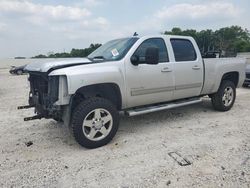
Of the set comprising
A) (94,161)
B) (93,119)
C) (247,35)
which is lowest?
(94,161)

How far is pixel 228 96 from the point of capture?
6746 mm

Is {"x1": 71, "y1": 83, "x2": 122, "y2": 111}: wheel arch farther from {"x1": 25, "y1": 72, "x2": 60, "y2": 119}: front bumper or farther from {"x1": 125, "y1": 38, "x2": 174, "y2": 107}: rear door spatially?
{"x1": 25, "y1": 72, "x2": 60, "y2": 119}: front bumper

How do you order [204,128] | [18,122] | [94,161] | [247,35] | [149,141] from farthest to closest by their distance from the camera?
[247,35], [18,122], [204,128], [149,141], [94,161]

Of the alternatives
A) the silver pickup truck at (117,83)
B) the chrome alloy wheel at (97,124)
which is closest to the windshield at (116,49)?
the silver pickup truck at (117,83)

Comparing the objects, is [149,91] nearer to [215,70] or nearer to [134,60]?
[134,60]

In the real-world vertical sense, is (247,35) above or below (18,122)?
above

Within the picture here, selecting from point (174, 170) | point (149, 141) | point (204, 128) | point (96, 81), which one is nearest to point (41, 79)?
point (96, 81)

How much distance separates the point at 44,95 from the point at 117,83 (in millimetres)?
1299

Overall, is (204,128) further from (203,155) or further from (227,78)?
(227,78)

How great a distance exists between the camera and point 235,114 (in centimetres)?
638

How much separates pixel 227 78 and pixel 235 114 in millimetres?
1024

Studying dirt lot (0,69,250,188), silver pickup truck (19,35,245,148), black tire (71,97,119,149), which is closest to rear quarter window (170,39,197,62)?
silver pickup truck (19,35,245,148)

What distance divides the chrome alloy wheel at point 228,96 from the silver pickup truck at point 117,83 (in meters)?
0.51

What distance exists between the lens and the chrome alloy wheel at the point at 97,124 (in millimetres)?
4266
